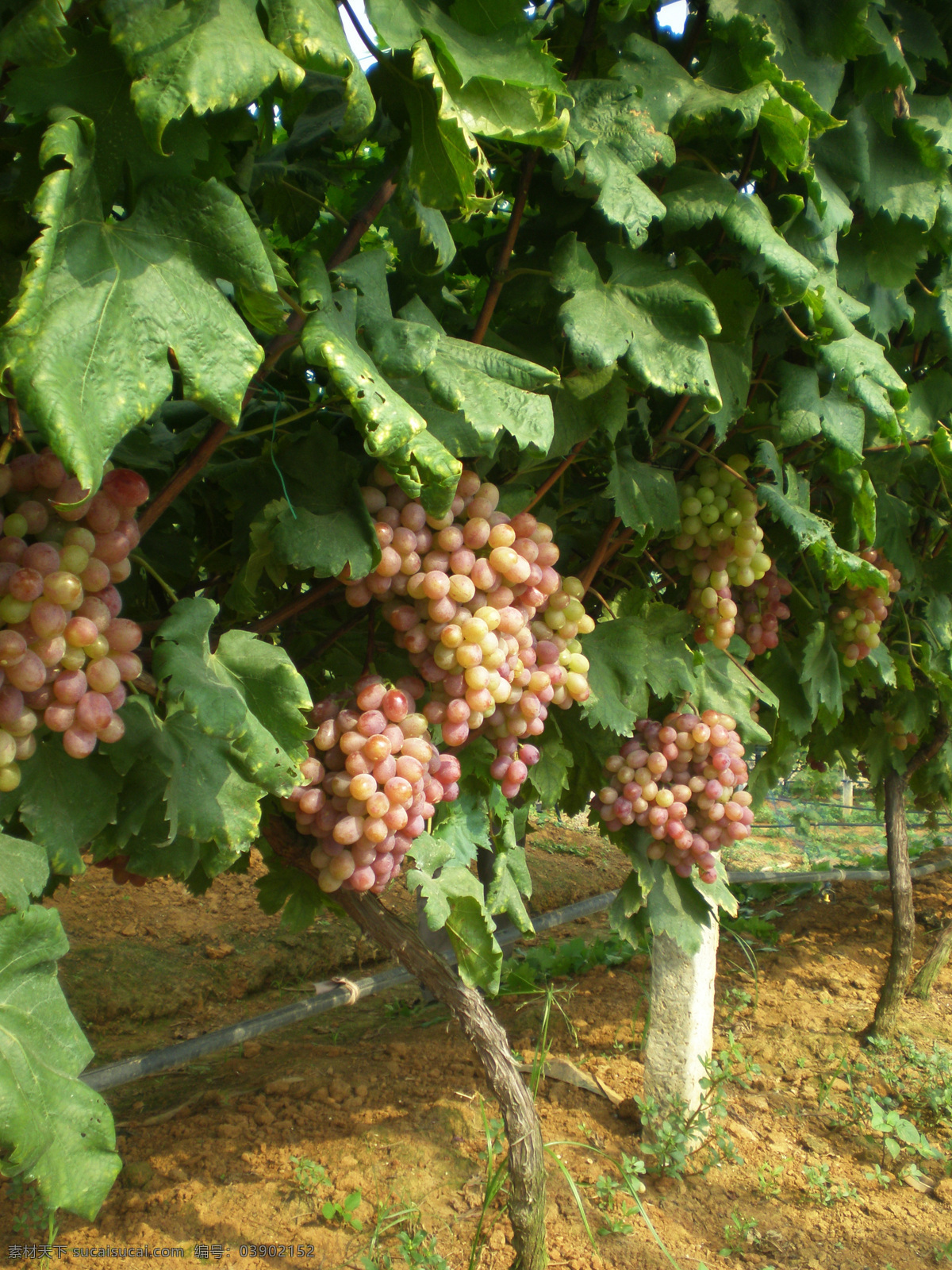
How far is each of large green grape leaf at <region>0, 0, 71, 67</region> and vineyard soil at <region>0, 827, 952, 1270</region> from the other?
2.67m

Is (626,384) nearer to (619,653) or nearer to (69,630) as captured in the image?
(619,653)

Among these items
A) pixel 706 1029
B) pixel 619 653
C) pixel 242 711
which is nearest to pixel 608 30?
pixel 619 653

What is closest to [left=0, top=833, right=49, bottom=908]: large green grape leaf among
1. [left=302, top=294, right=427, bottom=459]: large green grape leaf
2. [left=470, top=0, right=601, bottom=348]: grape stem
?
[left=302, top=294, right=427, bottom=459]: large green grape leaf

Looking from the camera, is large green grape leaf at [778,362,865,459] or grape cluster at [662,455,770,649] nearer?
large green grape leaf at [778,362,865,459]

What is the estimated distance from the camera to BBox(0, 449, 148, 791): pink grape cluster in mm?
983

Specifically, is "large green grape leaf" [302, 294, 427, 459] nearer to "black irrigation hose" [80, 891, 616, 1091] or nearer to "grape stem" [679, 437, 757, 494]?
"grape stem" [679, 437, 757, 494]

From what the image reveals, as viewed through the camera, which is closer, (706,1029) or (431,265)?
(431,265)

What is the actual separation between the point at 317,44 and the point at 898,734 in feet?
12.1

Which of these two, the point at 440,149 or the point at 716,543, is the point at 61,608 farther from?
the point at 716,543

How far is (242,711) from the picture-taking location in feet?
3.57

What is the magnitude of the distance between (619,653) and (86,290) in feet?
4.24

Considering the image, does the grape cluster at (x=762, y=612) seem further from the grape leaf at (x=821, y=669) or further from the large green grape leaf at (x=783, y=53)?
the large green grape leaf at (x=783, y=53)

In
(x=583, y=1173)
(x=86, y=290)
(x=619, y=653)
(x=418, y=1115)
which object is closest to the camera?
(x=86, y=290)

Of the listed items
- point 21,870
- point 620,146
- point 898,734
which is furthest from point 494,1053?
point 898,734
